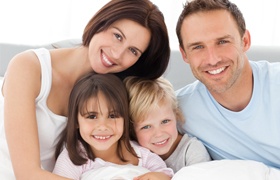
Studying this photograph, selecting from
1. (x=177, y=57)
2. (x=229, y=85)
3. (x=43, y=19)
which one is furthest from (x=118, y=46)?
(x=43, y=19)

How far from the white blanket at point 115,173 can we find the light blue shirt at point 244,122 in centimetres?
34

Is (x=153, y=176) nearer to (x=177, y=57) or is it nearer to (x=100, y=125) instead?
(x=100, y=125)

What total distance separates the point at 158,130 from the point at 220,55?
0.38 m

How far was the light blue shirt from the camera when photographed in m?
1.62

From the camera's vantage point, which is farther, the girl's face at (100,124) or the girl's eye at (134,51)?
the girl's eye at (134,51)

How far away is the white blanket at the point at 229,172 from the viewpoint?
1.38 meters

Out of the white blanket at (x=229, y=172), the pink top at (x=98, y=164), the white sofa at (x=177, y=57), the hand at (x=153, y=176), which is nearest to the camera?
the white blanket at (x=229, y=172)

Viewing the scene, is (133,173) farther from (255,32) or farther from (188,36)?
(255,32)

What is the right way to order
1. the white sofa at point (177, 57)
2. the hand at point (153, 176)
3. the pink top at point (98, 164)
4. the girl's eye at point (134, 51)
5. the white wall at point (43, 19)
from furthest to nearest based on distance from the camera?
the white wall at point (43, 19), the white sofa at point (177, 57), the girl's eye at point (134, 51), the pink top at point (98, 164), the hand at point (153, 176)

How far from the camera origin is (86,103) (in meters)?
1.60

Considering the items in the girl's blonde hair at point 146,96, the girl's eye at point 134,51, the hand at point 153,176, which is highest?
the girl's eye at point 134,51

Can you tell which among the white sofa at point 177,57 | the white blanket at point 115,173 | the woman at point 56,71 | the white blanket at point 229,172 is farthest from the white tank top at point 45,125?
the white sofa at point 177,57

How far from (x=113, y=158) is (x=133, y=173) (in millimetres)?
193

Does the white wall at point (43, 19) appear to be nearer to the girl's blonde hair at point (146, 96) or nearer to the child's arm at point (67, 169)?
the girl's blonde hair at point (146, 96)
